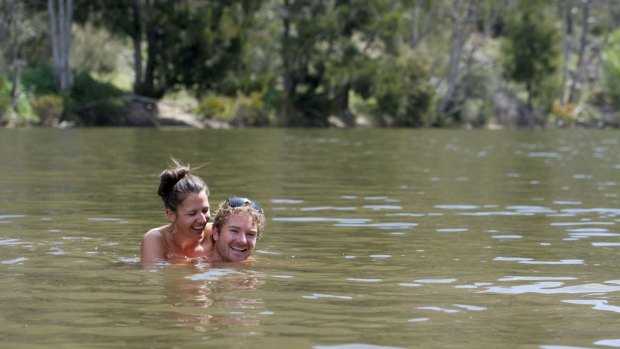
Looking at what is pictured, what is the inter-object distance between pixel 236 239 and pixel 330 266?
789mm

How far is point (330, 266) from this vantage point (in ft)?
34.3

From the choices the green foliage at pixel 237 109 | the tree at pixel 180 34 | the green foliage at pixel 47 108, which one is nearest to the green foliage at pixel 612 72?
the green foliage at pixel 237 109

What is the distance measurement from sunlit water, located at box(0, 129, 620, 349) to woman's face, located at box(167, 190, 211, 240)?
41 centimetres

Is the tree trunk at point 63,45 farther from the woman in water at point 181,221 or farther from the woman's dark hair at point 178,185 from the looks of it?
the woman's dark hair at point 178,185

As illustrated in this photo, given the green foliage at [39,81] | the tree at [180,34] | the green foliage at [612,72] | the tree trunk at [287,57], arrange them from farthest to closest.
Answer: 1. the green foliage at [612,72]
2. the tree trunk at [287,57]
3. the tree at [180,34]
4. the green foliage at [39,81]

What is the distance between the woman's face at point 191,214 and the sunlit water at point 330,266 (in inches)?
16.0

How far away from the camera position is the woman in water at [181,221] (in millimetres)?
10234

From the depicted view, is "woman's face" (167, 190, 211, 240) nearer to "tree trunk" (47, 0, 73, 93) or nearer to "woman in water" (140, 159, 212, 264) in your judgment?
"woman in water" (140, 159, 212, 264)

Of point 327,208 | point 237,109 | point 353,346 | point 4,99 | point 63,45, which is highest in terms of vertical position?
point 63,45

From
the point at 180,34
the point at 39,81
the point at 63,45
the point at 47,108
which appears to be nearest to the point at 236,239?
the point at 47,108

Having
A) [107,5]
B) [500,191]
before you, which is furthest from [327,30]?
[500,191]

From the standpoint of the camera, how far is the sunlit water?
7.26m

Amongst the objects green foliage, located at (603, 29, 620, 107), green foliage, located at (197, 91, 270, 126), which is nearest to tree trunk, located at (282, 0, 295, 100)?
green foliage, located at (197, 91, 270, 126)

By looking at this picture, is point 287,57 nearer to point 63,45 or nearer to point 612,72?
point 63,45
